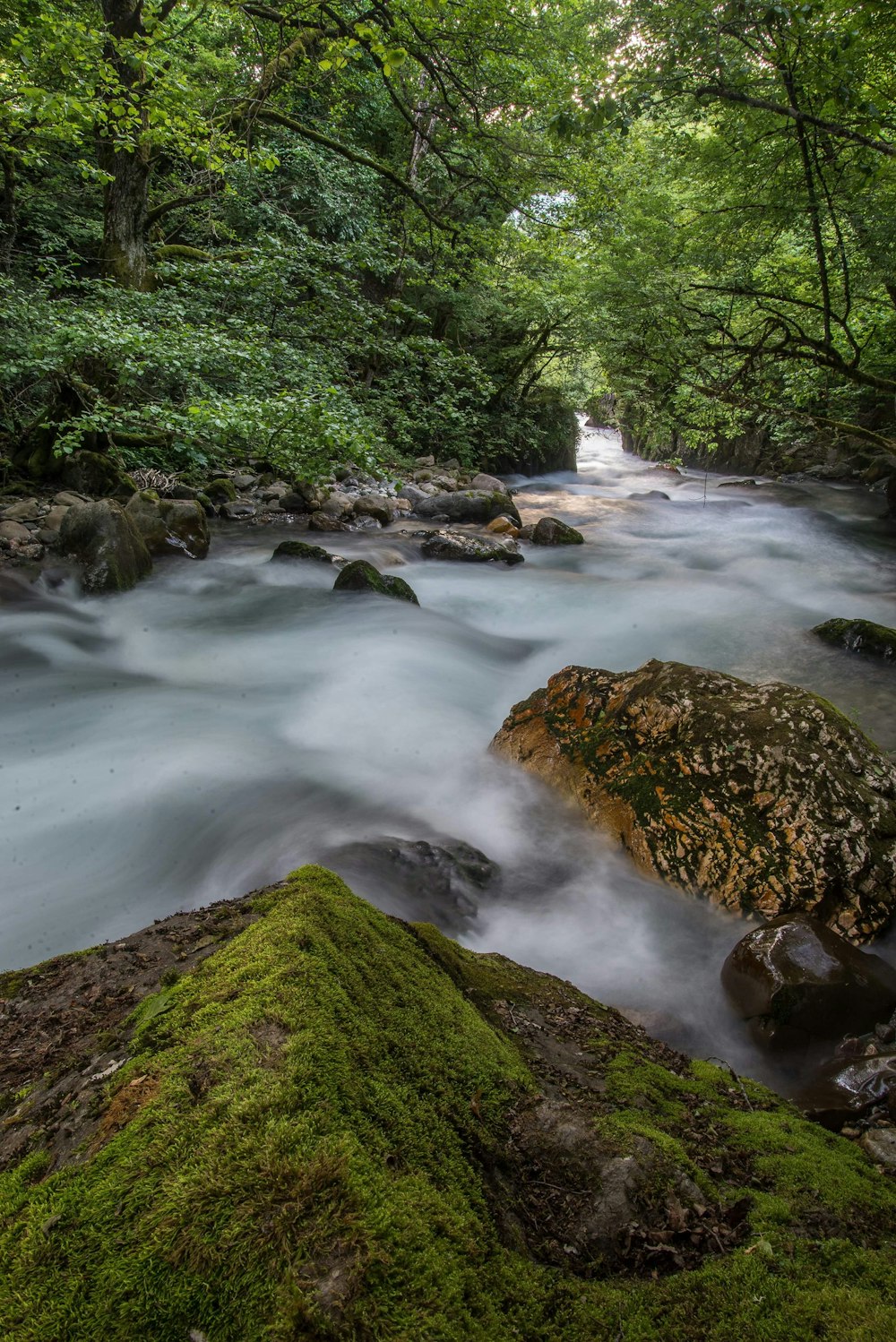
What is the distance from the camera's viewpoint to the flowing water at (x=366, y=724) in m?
3.78

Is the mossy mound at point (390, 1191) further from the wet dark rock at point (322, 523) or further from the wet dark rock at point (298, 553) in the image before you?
the wet dark rock at point (322, 523)

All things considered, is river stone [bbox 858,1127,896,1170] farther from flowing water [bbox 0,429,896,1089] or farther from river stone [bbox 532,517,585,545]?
river stone [bbox 532,517,585,545]

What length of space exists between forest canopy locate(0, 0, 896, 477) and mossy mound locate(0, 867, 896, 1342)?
4493 millimetres

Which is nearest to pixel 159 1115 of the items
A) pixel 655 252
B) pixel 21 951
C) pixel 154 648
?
pixel 21 951

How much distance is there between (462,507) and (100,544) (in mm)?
7869

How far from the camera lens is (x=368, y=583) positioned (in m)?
9.51

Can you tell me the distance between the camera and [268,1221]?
920 millimetres

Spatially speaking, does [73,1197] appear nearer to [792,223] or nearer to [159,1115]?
[159,1115]

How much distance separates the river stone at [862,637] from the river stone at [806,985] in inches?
215

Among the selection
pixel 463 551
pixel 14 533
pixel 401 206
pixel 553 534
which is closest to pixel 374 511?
pixel 463 551

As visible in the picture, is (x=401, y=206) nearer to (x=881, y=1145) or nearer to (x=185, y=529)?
(x=185, y=529)

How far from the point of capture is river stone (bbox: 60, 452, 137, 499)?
33.6ft

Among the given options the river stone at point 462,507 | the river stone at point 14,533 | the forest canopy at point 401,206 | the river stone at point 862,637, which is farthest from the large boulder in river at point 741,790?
the river stone at point 462,507

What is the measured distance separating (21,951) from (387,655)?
16.0 ft
